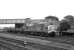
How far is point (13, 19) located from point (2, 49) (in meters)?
42.2

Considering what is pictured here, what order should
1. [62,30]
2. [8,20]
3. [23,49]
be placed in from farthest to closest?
1. [8,20]
2. [62,30]
3. [23,49]

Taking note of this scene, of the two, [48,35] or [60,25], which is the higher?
[60,25]

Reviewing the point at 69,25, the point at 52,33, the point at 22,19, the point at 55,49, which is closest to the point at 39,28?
the point at 52,33

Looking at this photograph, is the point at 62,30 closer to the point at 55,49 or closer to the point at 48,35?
the point at 48,35

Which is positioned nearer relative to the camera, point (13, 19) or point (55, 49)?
point (55, 49)

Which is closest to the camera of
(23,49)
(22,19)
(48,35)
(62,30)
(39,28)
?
(23,49)

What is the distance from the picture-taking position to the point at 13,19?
181 feet

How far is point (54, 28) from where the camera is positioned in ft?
111

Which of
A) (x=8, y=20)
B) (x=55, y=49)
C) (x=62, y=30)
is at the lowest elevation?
(x=55, y=49)

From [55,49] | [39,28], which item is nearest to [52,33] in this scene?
[39,28]

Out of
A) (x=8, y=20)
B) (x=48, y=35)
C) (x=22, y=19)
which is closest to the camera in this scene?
(x=48, y=35)

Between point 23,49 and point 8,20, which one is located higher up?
point 8,20

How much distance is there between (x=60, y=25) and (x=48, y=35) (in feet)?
21.8

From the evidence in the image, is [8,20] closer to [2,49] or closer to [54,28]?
[54,28]
